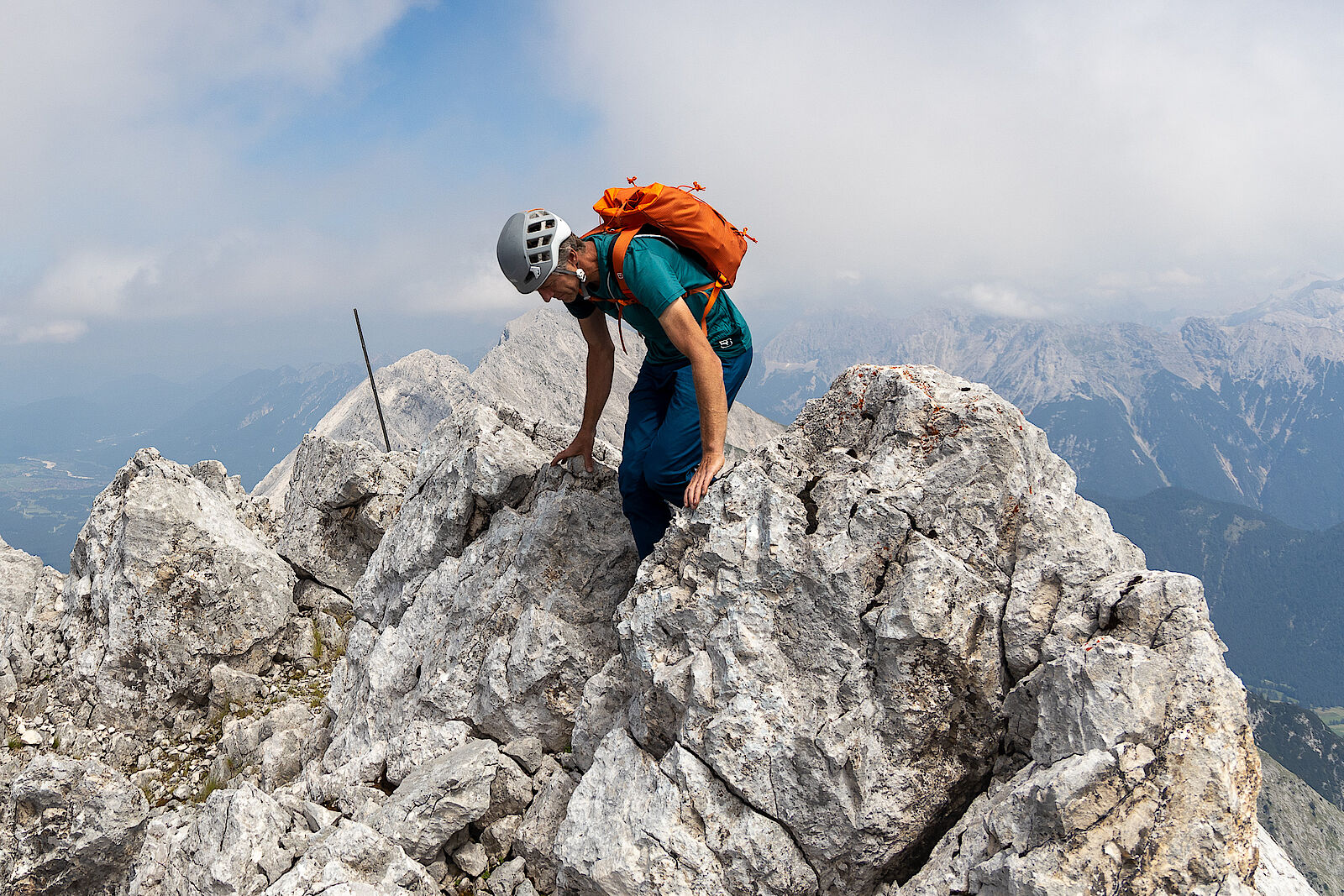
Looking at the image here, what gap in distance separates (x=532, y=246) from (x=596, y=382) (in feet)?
7.29

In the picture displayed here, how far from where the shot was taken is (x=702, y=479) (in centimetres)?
796

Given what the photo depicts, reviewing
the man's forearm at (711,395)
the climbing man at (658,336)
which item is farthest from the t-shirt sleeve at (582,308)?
the man's forearm at (711,395)

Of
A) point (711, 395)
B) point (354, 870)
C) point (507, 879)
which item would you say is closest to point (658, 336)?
point (711, 395)

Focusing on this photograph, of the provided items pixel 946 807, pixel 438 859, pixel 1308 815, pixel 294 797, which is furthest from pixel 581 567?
pixel 1308 815

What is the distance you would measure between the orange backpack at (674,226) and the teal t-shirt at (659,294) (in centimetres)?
10

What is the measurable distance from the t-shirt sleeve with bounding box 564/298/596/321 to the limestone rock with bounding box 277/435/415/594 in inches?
347

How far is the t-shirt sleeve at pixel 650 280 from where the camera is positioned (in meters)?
7.42

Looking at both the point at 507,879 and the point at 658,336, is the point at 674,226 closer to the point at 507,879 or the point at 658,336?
the point at 658,336

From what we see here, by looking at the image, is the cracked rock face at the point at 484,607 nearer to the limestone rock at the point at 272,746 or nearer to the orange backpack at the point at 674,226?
the limestone rock at the point at 272,746

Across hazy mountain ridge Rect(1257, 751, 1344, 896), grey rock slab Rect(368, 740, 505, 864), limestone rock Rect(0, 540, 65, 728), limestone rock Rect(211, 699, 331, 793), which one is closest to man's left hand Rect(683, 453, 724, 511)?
grey rock slab Rect(368, 740, 505, 864)

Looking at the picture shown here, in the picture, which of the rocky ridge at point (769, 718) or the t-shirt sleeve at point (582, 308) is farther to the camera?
the t-shirt sleeve at point (582, 308)

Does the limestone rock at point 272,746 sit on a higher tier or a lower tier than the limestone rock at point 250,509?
lower

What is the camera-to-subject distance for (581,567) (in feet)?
32.9

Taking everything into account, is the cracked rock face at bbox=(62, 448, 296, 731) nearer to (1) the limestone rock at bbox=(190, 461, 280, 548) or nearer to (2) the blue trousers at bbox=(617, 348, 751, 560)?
(1) the limestone rock at bbox=(190, 461, 280, 548)
